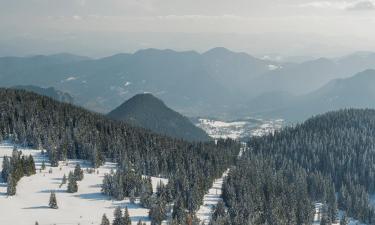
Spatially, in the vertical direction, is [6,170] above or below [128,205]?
above

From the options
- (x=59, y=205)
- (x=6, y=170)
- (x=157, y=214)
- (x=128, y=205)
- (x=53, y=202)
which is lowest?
(x=157, y=214)

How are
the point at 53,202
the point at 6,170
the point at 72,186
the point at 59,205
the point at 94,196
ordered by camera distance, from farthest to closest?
the point at 6,170 → the point at 72,186 → the point at 94,196 → the point at 59,205 → the point at 53,202

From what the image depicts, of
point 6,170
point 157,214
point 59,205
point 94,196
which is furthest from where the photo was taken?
point 6,170

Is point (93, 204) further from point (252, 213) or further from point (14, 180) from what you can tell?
point (252, 213)

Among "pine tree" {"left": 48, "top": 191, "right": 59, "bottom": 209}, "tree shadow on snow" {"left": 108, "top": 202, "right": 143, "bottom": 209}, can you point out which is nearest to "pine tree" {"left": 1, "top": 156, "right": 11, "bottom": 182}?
"pine tree" {"left": 48, "top": 191, "right": 59, "bottom": 209}

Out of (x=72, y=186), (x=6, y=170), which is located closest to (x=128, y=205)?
(x=72, y=186)

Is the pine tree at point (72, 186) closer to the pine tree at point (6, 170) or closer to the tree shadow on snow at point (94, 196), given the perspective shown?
the tree shadow on snow at point (94, 196)

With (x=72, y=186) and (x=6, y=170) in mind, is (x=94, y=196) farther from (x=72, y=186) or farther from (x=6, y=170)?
(x=6, y=170)

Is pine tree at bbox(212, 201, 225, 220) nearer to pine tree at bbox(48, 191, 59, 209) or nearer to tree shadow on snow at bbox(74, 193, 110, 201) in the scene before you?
tree shadow on snow at bbox(74, 193, 110, 201)

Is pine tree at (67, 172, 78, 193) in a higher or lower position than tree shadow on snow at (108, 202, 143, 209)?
higher

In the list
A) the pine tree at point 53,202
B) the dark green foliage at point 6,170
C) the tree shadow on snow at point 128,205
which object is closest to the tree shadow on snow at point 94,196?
the tree shadow on snow at point 128,205

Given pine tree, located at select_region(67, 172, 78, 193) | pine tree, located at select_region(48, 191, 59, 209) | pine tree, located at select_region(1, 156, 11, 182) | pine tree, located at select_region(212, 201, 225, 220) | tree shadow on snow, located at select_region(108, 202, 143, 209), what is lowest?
pine tree, located at select_region(212, 201, 225, 220)

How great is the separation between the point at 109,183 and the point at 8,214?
4473 centimetres

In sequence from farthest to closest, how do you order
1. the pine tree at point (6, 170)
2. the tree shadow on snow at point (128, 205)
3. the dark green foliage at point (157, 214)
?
the pine tree at point (6, 170)
the tree shadow on snow at point (128, 205)
the dark green foliage at point (157, 214)
